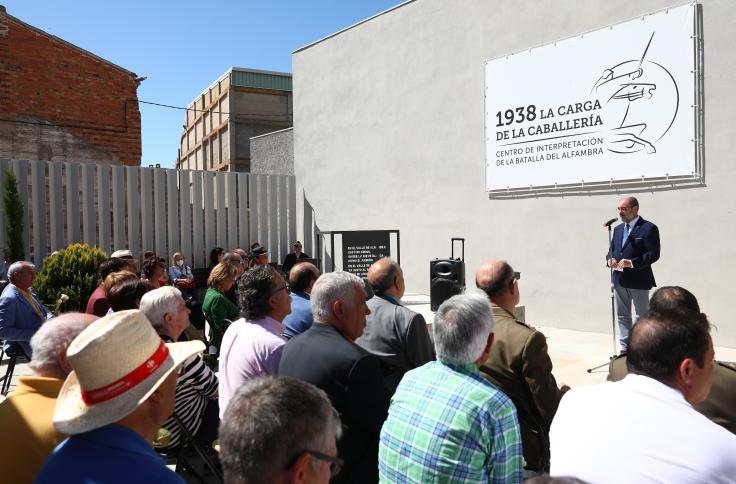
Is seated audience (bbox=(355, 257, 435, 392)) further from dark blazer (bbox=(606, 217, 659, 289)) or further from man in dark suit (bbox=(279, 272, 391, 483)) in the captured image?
dark blazer (bbox=(606, 217, 659, 289))

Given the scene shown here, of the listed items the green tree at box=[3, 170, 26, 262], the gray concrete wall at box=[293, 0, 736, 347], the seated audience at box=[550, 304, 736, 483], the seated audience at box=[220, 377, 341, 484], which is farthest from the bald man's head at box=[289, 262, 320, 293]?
the green tree at box=[3, 170, 26, 262]

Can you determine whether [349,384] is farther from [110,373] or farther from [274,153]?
[274,153]

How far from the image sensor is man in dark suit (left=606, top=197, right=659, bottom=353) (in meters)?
6.36

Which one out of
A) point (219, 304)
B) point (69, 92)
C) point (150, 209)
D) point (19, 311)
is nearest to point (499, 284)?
point (219, 304)

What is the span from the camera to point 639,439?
1587 mm

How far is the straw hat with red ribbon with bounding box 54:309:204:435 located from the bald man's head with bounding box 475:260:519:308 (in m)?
1.89

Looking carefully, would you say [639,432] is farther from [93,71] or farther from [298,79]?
[93,71]

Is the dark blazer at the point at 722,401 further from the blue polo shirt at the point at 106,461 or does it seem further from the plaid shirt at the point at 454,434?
the blue polo shirt at the point at 106,461

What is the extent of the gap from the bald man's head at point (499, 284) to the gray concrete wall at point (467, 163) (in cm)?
560

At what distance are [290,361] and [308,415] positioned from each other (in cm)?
124

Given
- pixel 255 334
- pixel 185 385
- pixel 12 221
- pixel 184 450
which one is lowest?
pixel 184 450

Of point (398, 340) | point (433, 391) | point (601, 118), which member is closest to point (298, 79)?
point (601, 118)

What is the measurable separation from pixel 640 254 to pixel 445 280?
93.8 inches

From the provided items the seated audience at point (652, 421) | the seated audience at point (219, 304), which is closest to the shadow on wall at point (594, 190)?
the seated audience at point (219, 304)
